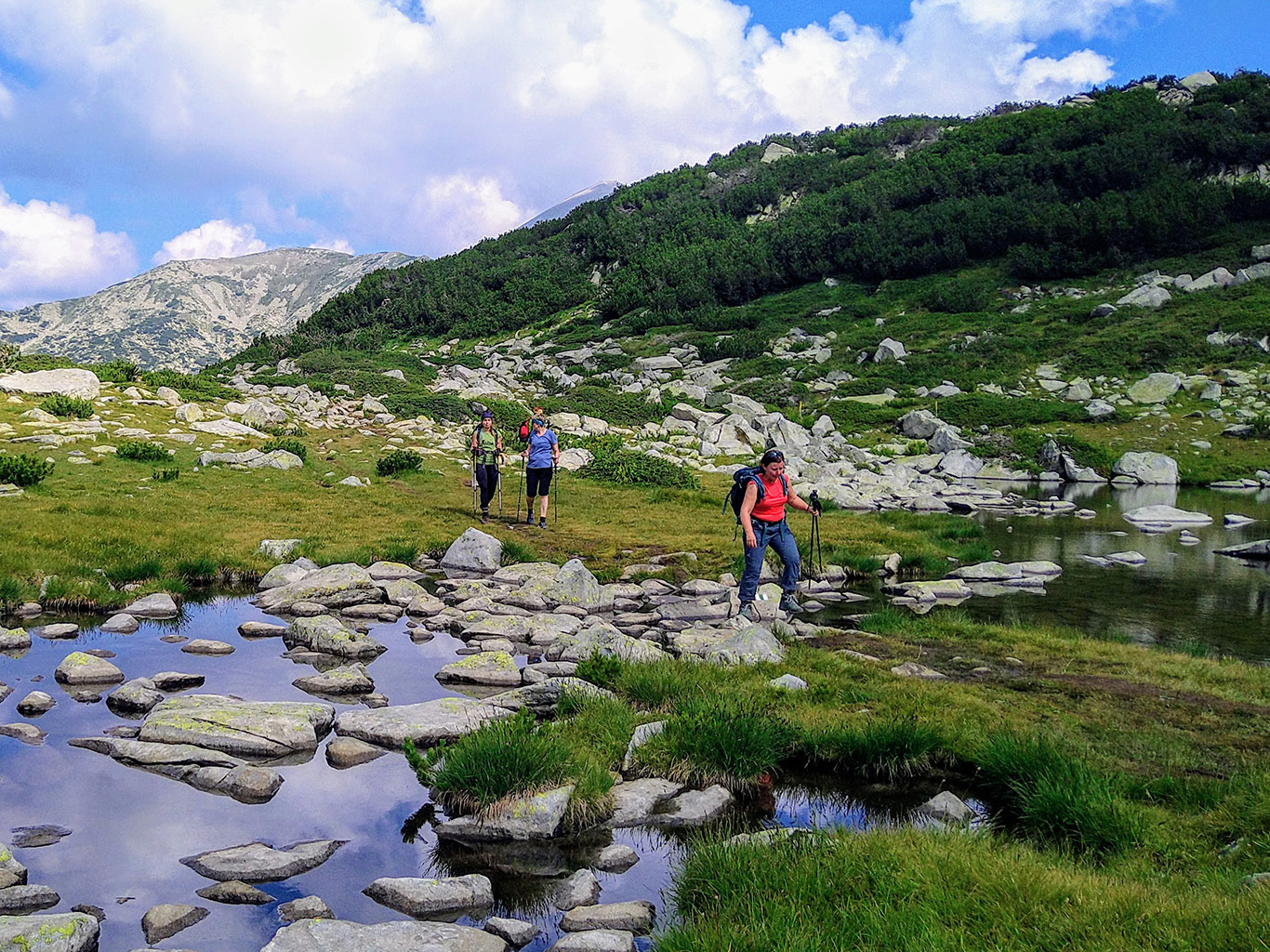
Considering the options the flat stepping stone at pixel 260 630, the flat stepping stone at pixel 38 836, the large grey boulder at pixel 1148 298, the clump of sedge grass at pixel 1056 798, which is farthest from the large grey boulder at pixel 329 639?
the large grey boulder at pixel 1148 298

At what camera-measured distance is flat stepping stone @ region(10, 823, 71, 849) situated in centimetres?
628

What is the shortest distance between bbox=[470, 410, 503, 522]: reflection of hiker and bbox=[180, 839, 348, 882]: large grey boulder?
16.6 meters

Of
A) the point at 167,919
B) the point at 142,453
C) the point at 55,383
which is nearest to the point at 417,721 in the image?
the point at 167,919

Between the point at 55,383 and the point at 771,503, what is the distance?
33.3 meters

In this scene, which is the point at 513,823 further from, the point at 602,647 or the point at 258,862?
the point at 602,647

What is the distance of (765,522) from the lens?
1385 cm

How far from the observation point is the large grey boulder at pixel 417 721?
8570mm

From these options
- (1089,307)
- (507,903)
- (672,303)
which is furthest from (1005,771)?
(672,303)

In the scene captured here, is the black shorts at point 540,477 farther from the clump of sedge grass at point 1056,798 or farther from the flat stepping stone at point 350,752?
the clump of sedge grass at point 1056,798

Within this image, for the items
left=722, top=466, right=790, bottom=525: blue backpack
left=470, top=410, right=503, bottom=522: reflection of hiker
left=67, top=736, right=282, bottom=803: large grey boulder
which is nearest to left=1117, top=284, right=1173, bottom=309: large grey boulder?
left=470, top=410, right=503, bottom=522: reflection of hiker

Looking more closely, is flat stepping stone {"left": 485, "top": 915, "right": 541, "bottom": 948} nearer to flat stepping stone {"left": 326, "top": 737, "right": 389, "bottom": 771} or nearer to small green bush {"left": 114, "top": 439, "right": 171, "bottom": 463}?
flat stepping stone {"left": 326, "top": 737, "right": 389, "bottom": 771}

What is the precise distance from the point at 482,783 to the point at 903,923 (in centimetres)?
375

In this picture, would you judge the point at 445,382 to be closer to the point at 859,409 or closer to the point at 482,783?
the point at 859,409

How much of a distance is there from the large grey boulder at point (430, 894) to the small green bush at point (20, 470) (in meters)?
19.0
